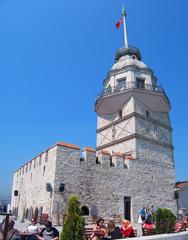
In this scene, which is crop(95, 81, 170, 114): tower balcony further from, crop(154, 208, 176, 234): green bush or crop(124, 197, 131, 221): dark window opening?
crop(154, 208, 176, 234): green bush

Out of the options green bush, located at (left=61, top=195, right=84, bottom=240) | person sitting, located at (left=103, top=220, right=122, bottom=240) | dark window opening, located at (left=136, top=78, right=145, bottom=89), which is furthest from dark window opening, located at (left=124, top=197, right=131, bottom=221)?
green bush, located at (left=61, top=195, right=84, bottom=240)

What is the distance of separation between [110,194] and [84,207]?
2095mm

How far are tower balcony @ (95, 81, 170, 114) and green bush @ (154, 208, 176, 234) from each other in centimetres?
1334

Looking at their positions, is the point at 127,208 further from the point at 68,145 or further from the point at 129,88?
the point at 129,88

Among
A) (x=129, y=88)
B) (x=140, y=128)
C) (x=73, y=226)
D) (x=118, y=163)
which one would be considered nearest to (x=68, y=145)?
(x=118, y=163)

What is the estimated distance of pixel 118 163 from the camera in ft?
55.7

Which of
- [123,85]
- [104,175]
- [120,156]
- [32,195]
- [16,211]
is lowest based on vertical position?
[16,211]

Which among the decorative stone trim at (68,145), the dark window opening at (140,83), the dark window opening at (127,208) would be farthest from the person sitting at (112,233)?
the dark window opening at (140,83)

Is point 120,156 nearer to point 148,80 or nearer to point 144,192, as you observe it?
point 144,192

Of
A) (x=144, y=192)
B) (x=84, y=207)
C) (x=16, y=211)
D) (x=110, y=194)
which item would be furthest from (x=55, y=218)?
(x=16, y=211)

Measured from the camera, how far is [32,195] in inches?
682

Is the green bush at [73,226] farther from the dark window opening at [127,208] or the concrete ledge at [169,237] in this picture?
the dark window opening at [127,208]

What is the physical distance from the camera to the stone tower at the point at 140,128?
717 inches

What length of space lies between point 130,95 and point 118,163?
249 inches
